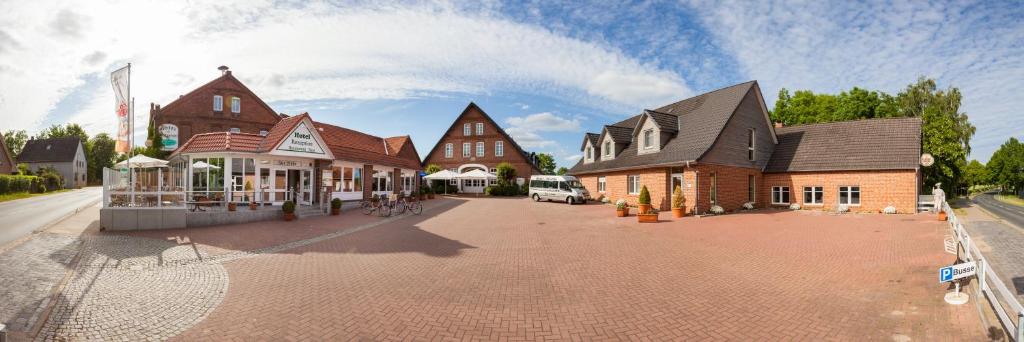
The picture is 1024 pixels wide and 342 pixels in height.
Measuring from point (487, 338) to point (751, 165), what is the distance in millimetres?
21843

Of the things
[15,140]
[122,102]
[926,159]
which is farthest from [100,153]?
[926,159]

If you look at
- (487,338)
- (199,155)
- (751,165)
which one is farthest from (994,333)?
(199,155)

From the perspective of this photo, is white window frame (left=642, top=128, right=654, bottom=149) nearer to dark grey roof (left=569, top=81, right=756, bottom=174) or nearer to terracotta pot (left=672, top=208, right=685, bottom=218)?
dark grey roof (left=569, top=81, right=756, bottom=174)

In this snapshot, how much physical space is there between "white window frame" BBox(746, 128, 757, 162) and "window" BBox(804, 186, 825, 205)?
2965mm

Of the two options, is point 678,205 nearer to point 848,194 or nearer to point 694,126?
point 694,126

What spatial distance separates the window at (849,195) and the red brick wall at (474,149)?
85.2ft

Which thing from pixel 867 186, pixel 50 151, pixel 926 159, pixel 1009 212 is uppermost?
pixel 50 151

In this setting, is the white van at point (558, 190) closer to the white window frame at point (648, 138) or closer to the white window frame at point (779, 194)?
the white window frame at point (648, 138)

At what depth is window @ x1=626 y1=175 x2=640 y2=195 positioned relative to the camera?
22875 mm

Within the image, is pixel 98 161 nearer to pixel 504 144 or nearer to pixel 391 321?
pixel 504 144

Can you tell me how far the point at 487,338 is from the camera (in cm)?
454

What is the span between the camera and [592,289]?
6332 millimetres

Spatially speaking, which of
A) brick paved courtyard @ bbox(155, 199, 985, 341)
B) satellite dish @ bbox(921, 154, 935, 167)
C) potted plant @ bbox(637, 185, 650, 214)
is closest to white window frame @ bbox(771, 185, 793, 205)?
satellite dish @ bbox(921, 154, 935, 167)

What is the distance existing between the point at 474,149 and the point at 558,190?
17.9 metres
